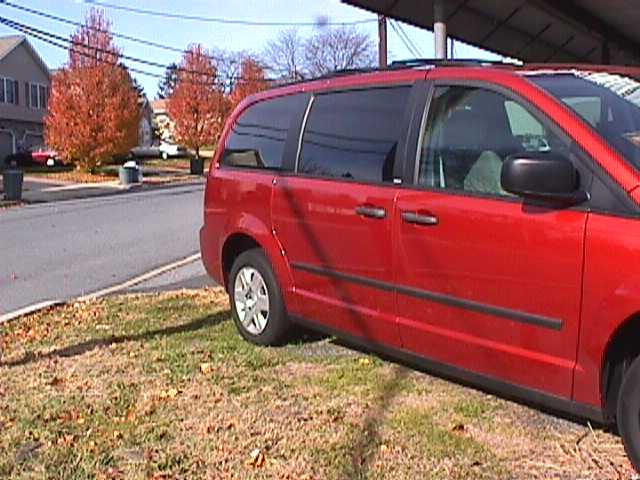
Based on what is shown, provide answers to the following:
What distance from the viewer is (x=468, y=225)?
418 centimetres

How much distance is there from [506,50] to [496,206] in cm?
887

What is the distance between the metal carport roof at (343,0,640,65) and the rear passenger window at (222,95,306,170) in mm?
3699

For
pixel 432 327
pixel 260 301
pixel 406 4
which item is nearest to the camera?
pixel 432 327

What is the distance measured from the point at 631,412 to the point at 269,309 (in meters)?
2.88

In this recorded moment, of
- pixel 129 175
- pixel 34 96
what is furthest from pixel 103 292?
pixel 34 96

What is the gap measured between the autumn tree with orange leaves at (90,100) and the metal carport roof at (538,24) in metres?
29.7

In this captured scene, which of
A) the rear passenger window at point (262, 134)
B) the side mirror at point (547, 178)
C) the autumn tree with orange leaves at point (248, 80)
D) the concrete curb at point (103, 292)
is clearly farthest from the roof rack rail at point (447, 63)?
the autumn tree with orange leaves at point (248, 80)

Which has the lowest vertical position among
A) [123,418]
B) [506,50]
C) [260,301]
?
[123,418]

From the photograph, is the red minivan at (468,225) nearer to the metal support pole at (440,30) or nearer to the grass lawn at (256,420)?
the grass lawn at (256,420)

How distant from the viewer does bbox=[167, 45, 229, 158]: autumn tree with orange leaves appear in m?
53.5

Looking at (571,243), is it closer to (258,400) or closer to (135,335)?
(258,400)

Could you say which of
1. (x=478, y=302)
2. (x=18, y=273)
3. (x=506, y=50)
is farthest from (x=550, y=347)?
(x=506, y=50)

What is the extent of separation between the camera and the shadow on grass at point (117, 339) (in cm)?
591

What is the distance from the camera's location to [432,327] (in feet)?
14.7
